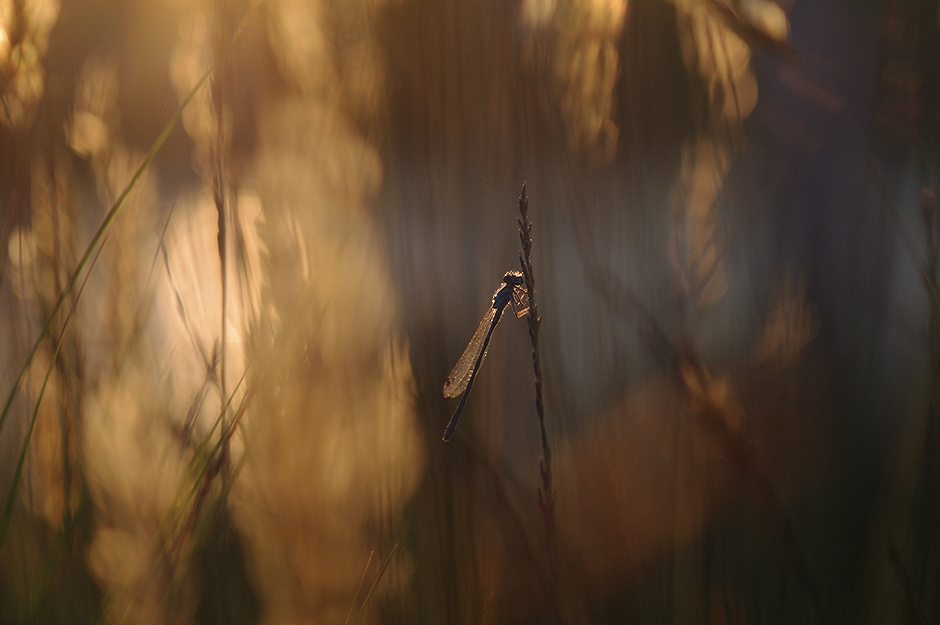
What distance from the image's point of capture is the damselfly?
0.93 m

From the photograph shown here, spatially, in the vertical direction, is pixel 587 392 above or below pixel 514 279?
below

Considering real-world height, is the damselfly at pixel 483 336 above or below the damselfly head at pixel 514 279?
below

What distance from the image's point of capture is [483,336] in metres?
0.99

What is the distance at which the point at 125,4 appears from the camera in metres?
1.15

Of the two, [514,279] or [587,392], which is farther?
[587,392]

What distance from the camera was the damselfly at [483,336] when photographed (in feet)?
3.05

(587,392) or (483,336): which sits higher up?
(483,336)

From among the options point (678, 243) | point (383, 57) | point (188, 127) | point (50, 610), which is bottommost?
point (50, 610)

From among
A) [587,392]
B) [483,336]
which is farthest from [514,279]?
[587,392]

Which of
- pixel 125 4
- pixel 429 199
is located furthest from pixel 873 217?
pixel 125 4

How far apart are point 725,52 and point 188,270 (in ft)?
3.14

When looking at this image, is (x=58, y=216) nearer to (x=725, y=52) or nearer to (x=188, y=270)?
(x=188, y=270)

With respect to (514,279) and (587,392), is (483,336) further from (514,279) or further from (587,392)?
(587,392)

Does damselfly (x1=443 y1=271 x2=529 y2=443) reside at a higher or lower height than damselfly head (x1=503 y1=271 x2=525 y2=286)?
lower
